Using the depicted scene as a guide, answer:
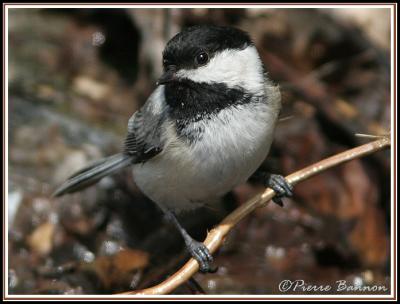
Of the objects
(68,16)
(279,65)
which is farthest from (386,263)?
(68,16)

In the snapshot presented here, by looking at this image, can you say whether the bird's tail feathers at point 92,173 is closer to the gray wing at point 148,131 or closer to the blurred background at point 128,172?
the gray wing at point 148,131

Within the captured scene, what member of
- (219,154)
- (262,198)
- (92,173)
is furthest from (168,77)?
(92,173)

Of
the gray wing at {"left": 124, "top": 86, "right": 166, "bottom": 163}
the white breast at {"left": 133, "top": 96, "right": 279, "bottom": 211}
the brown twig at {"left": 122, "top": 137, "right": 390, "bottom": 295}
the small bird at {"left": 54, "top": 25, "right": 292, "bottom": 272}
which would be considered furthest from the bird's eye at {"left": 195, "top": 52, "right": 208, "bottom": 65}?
the brown twig at {"left": 122, "top": 137, "right": 390, "bottom": 295}

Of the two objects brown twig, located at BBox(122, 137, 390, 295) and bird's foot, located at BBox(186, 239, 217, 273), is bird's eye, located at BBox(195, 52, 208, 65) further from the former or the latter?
bird's foot, located at BBox(186, 239, 217, 273)

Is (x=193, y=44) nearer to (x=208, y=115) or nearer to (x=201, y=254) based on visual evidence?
(x=208, y=115)

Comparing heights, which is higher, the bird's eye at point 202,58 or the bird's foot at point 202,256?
the bird's eye at point 202,58

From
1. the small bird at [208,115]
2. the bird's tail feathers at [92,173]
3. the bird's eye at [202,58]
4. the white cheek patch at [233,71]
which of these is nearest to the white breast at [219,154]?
the small bird at [208,115]

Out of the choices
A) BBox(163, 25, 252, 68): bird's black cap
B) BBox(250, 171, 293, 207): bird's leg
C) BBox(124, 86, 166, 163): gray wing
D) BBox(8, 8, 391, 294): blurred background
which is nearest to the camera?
BBox(163, 25, 252, 68): bird's black cap
